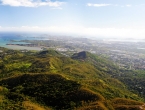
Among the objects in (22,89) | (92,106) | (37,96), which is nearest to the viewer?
(92,106)

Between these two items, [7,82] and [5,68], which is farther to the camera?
[5,68]

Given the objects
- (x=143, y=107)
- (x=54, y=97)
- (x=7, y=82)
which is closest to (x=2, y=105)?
(x=54, y=97)

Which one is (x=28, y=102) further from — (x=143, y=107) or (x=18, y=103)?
(x=143, y=107)

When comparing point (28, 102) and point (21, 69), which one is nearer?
point (28, 102)

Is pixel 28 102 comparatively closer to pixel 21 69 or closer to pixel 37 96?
pixel 37 96

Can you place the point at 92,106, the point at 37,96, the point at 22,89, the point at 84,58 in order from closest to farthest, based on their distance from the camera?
the point at 92,106
the point at 37,96
the point at 22,89
the point at 84,58

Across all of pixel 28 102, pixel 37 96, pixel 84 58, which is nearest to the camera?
pixel 28 102

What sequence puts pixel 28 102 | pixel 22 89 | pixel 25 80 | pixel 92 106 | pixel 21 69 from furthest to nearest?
1. pixel 21 69
2. pixel 25 80
3. pixel 22 89
4. pixel 28 102
5. pixel 92 106

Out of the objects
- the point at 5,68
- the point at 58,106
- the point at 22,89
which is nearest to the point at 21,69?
the point at 5,68

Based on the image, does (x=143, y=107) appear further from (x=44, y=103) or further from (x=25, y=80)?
(x=25, y=80)
